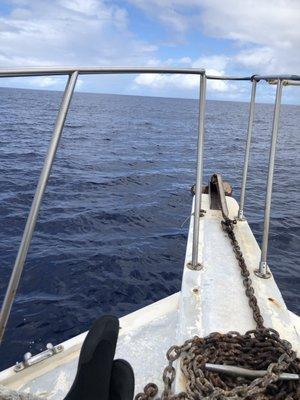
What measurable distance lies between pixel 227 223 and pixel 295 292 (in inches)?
167

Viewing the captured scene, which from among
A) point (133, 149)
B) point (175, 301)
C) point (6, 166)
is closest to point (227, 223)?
point (175, 301)

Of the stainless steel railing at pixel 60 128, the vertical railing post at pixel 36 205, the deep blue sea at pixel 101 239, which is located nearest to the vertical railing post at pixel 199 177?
the stainless steel railing at pixel 60 128

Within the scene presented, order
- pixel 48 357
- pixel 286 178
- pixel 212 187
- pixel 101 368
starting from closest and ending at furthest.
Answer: pixel 101 368
pixel 48 357
pixel 212 187
pixel 286 178

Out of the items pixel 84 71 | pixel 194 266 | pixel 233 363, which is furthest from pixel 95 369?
pixel 194 266

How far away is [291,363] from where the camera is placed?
2.10m

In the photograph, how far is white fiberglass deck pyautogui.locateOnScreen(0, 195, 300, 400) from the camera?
233 centimetres

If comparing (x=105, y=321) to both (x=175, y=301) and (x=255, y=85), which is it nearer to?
(x=175, y=301)

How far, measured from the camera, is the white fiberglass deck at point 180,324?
91.6 inches

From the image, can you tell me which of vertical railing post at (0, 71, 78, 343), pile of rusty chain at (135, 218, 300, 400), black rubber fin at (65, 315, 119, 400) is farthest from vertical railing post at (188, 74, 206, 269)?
black rubber fin at (65, 315, 119, 400)

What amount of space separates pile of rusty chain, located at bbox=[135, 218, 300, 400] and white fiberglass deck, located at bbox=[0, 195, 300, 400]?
0.32ft

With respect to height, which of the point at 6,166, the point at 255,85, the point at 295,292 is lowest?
the point at 295,292

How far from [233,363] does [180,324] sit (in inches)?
18.8

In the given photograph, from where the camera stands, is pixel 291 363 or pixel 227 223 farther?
pixel 227 223

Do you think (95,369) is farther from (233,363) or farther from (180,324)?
(180,324)
